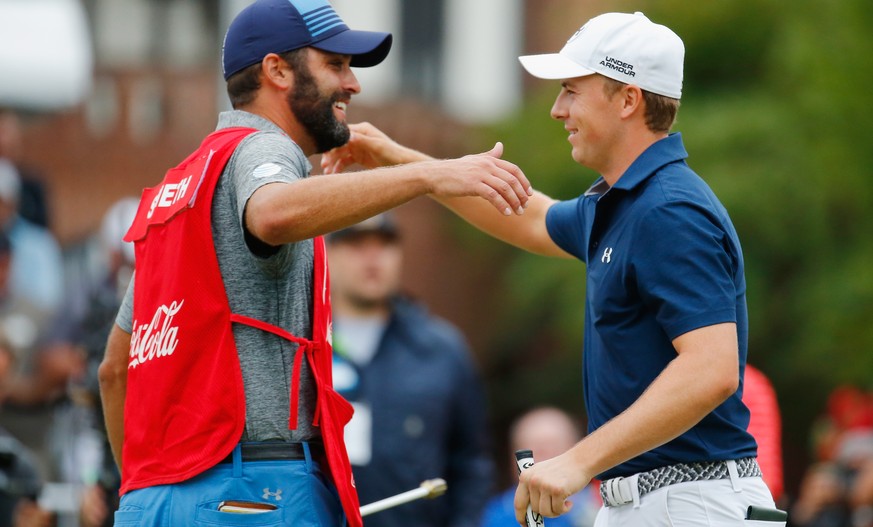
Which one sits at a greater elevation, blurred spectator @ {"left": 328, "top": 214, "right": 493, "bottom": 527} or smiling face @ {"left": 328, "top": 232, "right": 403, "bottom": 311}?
smiling face @ {"left": 328, "top": 232, "right": 403, "bottom": 311}

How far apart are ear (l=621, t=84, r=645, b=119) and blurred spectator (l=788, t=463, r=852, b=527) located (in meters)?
6.18

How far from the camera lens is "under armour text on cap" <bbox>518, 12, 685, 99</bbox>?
4.80m

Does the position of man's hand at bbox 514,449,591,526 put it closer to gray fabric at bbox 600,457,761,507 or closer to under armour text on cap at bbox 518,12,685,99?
gray fabric at bbox 600,457,761,507

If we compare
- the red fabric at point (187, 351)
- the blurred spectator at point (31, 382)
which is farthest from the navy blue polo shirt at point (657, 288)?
the blurred spectator at point (31, 382)

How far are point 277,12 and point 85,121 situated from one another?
53.4 ft

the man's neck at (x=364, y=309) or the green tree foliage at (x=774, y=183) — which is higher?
the man's neck at (x=364, y=309)

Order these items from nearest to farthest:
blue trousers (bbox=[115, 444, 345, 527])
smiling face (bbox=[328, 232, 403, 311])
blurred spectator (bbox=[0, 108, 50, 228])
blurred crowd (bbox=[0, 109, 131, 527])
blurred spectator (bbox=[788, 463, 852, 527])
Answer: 1. blue trousers (bbox=[115, 444, 345, 527])
2. smiling face (bbox=[328, 232, 403, 311])
3. blurred crowd (bbox=[0, 109, 131, 527])
4. blurred spectator (bbox=[788, 463, 852, 527])
5. blurred spectator (bbox=[0, 108, 50, 228])

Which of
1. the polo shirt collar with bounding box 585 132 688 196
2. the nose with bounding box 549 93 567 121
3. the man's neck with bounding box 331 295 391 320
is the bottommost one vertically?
the man's neck with bounding box 331 295 391 320

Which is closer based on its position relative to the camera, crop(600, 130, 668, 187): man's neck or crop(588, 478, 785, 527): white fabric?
crop(588, 478, 785, 527): white fabric

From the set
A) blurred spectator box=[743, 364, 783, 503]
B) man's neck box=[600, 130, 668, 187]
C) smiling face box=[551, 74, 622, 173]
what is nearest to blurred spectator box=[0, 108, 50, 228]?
blurred spectator box=[743, 364, 783, 503]

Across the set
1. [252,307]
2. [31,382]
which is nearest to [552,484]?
[252,307]

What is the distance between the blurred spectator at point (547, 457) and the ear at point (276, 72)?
13.6 feet

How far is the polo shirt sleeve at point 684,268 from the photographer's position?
444 cm

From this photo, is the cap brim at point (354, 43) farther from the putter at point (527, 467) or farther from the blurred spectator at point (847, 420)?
the blurred spectator at point (847, 420)
